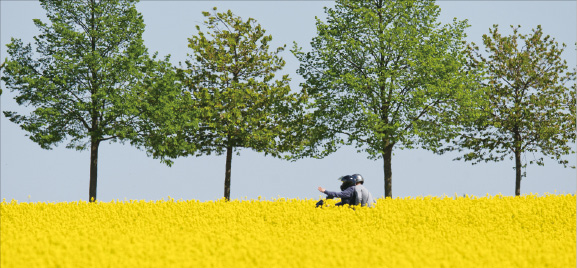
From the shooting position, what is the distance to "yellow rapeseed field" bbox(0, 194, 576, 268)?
942 cm

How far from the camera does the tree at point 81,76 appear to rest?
27422mm

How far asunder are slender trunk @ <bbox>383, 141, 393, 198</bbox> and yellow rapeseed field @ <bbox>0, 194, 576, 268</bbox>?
19.0ft

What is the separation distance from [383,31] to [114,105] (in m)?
12.5

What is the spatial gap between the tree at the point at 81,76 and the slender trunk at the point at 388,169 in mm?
11530

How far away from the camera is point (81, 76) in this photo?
91.7ft

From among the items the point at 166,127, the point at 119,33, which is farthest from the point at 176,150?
the point at 119,33

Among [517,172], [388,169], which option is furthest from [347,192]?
[517,172]

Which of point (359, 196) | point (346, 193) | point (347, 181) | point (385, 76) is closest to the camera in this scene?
point (346, 193)

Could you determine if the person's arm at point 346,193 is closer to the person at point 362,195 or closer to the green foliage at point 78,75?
the person at point 362,195

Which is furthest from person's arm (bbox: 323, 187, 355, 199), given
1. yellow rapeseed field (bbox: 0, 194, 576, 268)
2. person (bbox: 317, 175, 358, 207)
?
yellow rapeseed field (bbox: 0, 194, 576, 268)

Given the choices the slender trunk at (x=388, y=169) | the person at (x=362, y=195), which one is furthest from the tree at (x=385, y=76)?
the person at (x=362, y=195)

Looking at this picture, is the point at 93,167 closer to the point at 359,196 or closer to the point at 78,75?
the point at 78,75

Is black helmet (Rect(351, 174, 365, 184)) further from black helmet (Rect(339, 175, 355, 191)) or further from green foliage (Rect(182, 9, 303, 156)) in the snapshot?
green foliage (Rect(182, 9, 303, 156))

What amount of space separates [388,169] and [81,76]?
14510 mm
